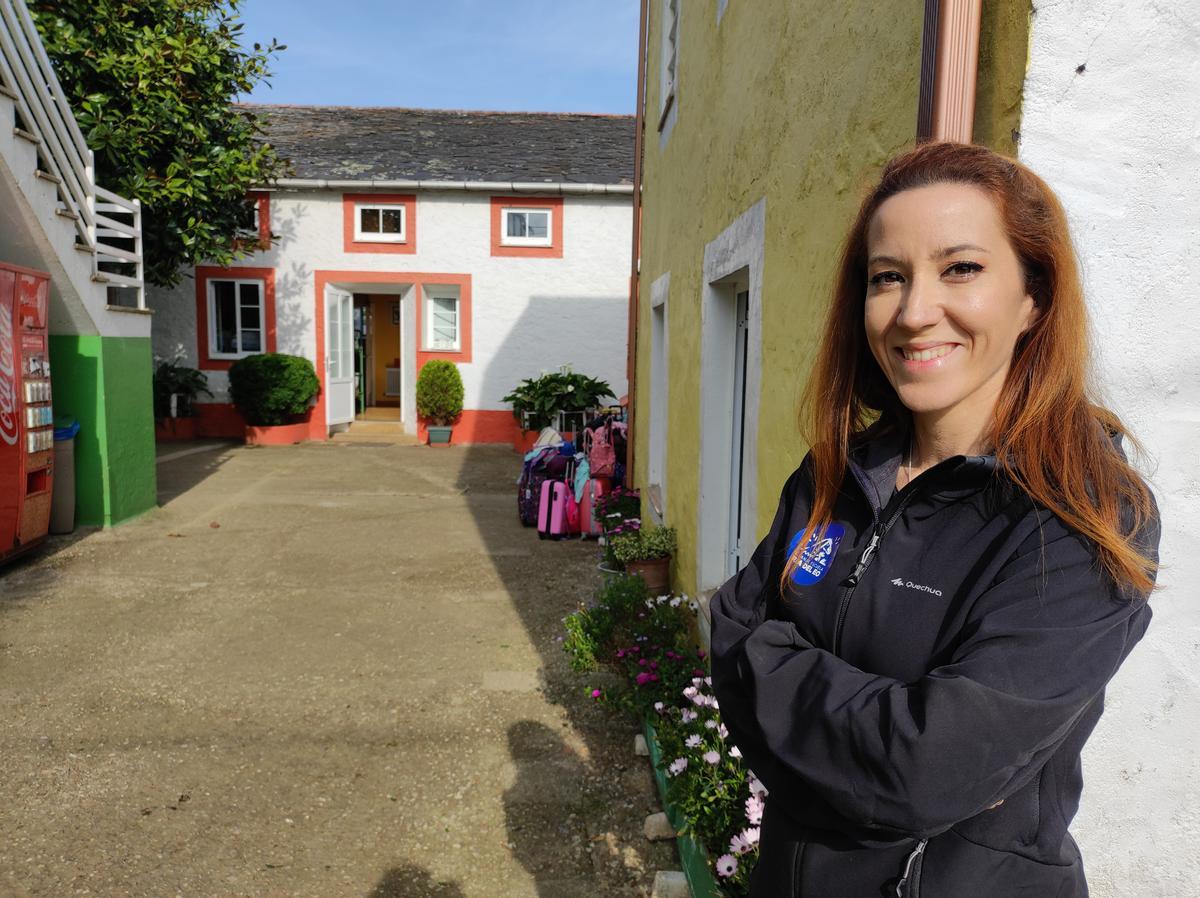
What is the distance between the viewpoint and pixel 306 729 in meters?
4.06

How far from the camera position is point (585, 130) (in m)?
17.8

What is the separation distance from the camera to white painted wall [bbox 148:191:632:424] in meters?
15.0

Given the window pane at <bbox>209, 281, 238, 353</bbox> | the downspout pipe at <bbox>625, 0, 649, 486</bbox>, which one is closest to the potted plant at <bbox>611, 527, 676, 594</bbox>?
the downspout pipe at <bbox>625, 0, 649, 486</bbox>

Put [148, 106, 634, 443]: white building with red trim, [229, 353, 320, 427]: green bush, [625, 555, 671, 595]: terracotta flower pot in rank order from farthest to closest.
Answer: [148, 106, 634, 443]: white building with red trim → [229, 353, 320, 427]: green bush → [625, 555, 671, 595]: terracotta flower pot

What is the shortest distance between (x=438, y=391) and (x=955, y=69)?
1381cm

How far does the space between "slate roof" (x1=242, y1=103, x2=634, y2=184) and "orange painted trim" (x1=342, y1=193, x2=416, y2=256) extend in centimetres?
34

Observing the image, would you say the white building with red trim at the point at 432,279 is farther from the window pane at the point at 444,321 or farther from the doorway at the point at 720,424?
the doorway at the point at 720,424

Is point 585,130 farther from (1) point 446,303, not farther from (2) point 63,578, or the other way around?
(2) point 63,578

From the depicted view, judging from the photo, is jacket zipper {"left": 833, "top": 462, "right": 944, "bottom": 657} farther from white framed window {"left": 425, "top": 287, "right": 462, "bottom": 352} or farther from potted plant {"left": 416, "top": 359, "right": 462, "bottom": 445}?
white framed window {"left": 425, "top": 287, "right": 462, "bottom": 352}

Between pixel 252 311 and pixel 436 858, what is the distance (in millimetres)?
14106

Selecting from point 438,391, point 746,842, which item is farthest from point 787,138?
point 438,391

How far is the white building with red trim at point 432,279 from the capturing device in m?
15.0

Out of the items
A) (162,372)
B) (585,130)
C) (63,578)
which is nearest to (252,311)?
(162,372)

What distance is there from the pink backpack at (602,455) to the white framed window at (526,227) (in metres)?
7.57
